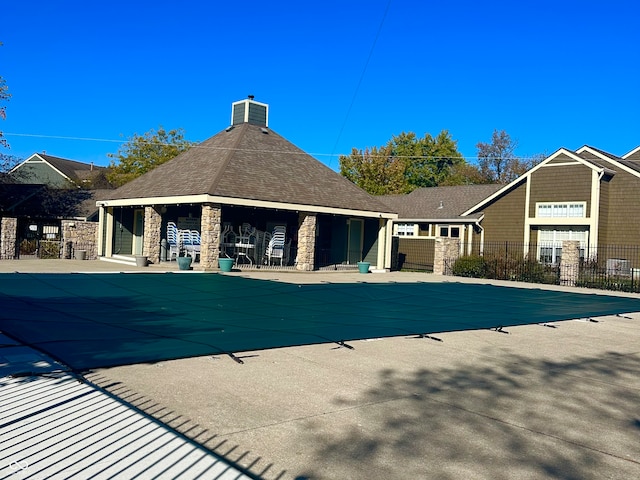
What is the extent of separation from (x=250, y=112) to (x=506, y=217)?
13960 millimetres

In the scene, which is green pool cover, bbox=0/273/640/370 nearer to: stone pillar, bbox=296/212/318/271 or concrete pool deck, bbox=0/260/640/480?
concrete pool deck, bbox=0/260/640/480

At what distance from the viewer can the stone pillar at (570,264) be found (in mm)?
21141

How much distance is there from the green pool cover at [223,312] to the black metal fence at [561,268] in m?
5.12

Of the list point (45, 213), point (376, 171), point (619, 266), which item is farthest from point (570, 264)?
point (376, 171)

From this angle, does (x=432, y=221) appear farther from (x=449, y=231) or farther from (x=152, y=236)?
(x=152, y=236)

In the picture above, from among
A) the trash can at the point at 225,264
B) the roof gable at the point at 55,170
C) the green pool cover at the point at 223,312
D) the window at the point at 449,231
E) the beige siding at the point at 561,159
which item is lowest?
the green pool cover at the point at 223,312

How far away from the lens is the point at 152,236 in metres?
22.8

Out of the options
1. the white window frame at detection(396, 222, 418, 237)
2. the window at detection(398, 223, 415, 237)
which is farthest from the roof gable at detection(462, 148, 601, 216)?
the window at detection(398, 223, 415, 237)

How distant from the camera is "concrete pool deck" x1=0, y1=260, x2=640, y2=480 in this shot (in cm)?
386

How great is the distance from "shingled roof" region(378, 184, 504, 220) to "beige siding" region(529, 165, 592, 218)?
4.19m

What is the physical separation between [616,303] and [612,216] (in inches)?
516

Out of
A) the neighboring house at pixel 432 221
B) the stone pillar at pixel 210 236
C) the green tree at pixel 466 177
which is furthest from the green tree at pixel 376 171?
the stone pillar at pixel 210 236

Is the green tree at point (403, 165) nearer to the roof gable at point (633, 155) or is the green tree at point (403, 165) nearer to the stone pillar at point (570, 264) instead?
the roof gable at point (633, 155)

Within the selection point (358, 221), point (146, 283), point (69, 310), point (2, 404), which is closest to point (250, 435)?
point (2, 404)
